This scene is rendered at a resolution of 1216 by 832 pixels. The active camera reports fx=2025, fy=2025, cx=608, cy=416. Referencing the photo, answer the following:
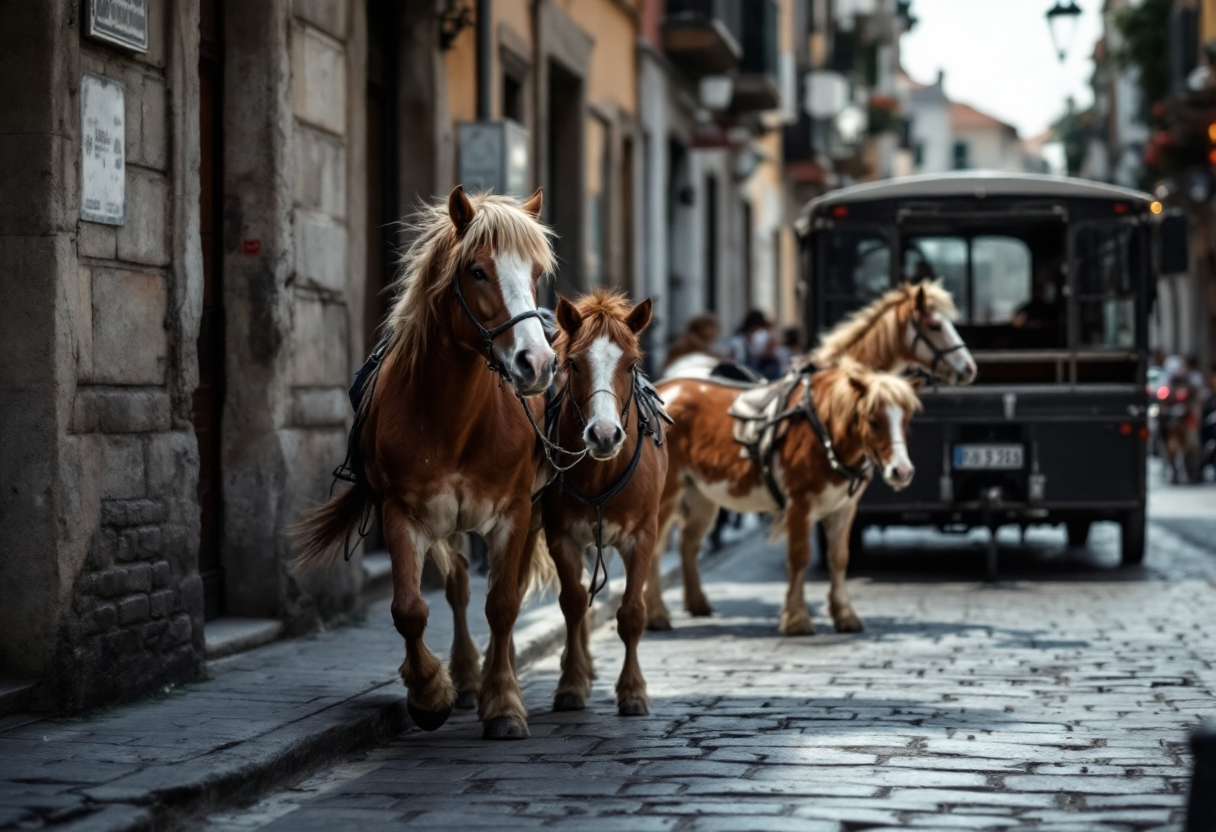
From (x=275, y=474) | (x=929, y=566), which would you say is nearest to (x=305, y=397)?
(x=275, y=474)

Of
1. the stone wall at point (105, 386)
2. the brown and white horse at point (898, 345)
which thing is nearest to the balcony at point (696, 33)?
the brown and white horse at point (898, 345)

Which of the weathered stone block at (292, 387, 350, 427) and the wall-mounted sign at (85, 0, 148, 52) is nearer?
the wall-mounted sign at (85, 0, 148, 52)

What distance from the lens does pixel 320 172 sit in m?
11.0

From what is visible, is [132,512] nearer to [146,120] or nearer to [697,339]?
[146,120]

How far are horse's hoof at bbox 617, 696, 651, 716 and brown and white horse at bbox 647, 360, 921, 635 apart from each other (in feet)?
10.3

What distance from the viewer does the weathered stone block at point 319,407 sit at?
34.9 ft

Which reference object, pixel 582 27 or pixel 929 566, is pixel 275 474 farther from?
pixel 582 27

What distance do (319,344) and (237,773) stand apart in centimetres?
470

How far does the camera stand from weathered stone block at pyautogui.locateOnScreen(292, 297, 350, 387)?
1066cm

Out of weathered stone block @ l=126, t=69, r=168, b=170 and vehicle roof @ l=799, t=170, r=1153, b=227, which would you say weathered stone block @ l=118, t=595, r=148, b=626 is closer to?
weathered stone block @ l=126, t=69, r=168, b=170

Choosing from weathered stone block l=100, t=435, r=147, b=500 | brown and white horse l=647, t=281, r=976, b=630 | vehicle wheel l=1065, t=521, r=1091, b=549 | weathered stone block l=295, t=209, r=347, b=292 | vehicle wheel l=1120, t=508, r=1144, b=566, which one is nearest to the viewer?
weathered stone block l=100, t=435, r=147, b=500

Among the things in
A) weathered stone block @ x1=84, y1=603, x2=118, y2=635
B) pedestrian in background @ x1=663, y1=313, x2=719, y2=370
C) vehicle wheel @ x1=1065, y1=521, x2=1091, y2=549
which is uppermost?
pedestrian in background @ x1=663, y1=313, x2=719, y2=370

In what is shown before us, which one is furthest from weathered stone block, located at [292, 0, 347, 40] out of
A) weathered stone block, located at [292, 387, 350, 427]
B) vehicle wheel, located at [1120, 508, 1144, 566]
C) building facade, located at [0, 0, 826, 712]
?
vehicle wheel, located at [1120, 508, 1144, 566]

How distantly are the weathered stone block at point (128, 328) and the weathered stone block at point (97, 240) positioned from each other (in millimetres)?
78
